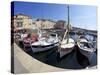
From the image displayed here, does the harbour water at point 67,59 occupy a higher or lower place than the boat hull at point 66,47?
lower

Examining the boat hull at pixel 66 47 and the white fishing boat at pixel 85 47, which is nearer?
the boat hull at pixel 66 47

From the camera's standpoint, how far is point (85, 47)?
2.41m

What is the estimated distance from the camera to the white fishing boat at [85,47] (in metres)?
2.38

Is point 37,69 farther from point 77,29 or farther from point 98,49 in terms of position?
point 98,49

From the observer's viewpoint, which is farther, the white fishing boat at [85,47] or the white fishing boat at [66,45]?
the white fishing boat at [85,47]

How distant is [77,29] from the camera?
236 cm

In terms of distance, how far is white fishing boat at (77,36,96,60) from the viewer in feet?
7.80

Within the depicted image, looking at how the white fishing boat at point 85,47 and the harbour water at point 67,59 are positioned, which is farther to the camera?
the white fishing boat at point 85,47

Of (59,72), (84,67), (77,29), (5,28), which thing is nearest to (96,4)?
(77,29)

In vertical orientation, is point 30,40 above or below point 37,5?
below

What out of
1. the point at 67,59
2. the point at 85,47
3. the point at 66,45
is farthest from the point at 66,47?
the point at 85,47

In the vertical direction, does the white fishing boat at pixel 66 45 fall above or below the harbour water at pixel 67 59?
above

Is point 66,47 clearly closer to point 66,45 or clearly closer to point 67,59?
point 66,45

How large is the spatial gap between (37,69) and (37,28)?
0.40 metres
